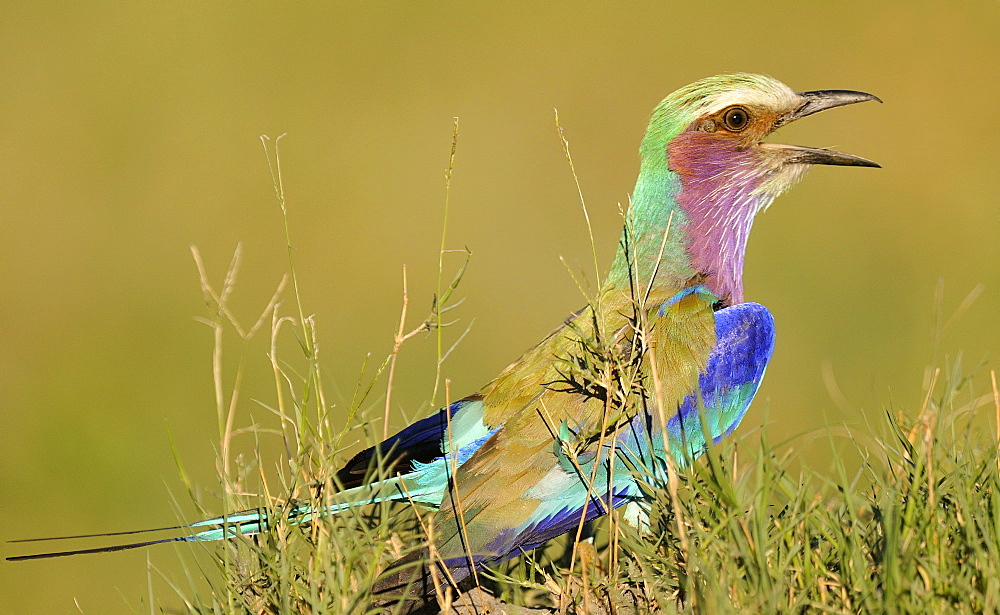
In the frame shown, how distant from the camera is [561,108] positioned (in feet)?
31.8

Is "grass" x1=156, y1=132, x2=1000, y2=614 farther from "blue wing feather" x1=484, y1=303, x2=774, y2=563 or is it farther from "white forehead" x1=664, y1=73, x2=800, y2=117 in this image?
"white forehead" x1=664, y1=73, x2=800, y2=117

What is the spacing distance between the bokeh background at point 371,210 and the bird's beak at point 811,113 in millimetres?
2787

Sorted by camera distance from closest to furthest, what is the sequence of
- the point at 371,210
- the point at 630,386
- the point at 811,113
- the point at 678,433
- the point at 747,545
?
the point at 747,545 < the point at 630,386 < the point at 678,433 < the point at 811,113 < the point at 371,210

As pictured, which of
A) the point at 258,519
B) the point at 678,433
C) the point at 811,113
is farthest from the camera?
the point at 811,113

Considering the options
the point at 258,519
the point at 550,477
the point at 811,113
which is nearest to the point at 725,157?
the point at 811,113

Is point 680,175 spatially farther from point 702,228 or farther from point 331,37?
point 331,37

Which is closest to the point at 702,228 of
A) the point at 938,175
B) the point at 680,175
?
the point at 680,175

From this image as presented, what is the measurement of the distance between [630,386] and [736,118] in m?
1.57

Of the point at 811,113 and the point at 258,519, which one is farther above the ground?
the point at 811,113

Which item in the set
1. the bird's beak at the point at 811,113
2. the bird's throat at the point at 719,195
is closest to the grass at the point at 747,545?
the bird's throat at the point at 719,195

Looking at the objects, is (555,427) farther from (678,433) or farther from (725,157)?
(725,157)

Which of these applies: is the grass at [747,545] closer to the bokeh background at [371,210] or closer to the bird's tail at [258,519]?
the bird's tail at [258,519]

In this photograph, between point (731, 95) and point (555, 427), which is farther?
point (731, 95)

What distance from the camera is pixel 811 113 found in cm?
383
